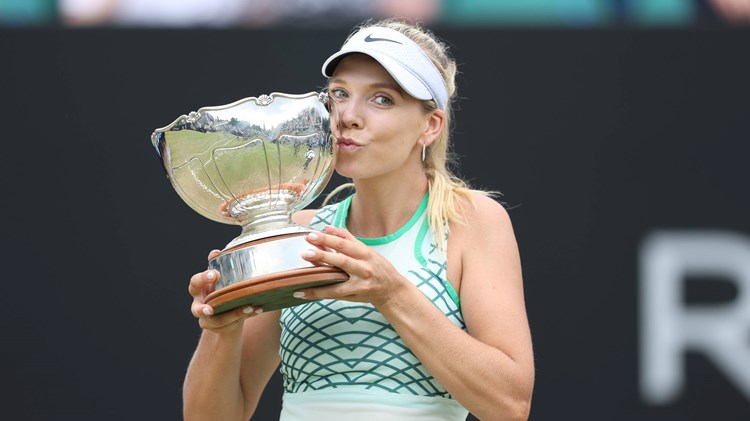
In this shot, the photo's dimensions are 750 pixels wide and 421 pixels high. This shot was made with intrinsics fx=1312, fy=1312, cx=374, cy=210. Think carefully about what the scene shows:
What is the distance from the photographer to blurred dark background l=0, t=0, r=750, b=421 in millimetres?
3502

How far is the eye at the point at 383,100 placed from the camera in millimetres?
2076

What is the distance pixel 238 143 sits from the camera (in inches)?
76.9

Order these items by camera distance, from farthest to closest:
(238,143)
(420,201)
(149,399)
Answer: (149,399) < (420,201) < (238,143)

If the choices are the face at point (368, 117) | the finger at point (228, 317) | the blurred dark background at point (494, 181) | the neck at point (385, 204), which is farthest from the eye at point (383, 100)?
the blurred dark background at point (494, 181)

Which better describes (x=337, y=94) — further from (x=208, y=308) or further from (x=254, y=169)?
(x=208, y=308)

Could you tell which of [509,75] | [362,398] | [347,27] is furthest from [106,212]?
[362,398]

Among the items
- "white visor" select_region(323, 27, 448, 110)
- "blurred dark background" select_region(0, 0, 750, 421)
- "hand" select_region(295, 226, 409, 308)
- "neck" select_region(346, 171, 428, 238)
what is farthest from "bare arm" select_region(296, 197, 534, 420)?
"blurred dark background" select_region(0, 0, 750, 421)

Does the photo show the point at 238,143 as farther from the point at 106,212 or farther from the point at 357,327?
the point at 106,212

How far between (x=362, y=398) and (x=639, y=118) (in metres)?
1.79

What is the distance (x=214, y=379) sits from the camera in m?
2.10

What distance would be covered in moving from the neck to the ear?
0.21 feet

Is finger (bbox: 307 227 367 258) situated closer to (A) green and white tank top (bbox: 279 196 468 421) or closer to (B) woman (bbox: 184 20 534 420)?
(B) woman (bbox: 184 20 534 420)

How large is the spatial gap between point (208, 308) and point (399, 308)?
280 millimetres

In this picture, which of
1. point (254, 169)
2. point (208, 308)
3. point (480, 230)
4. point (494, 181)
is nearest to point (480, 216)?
point (480, 230)
